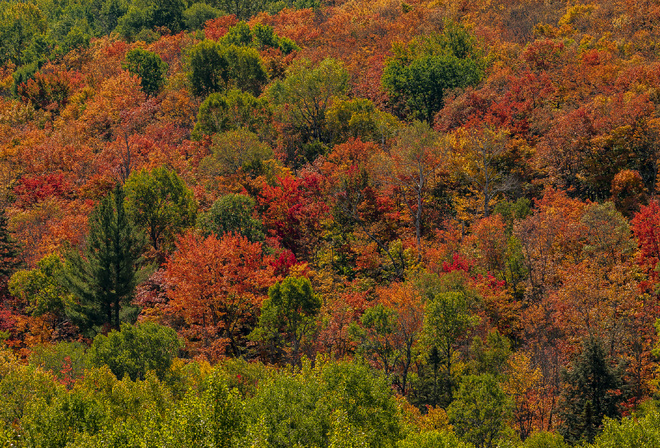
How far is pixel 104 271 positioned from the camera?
49188 millimetres

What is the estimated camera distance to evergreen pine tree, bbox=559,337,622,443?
37906mm

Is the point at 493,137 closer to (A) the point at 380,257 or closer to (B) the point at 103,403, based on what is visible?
(A) the point at 380,257

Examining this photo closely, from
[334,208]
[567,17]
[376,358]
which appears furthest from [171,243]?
[567,17]

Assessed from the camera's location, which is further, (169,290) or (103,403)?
(169,290)

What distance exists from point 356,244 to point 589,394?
2796 centimetres

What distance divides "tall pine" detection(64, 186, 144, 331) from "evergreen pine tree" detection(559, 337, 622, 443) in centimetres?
3509

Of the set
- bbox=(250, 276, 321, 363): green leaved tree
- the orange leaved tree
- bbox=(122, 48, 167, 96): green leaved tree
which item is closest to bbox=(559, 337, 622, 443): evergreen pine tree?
bbox=(250, 276, 321, 363): green leaved tree

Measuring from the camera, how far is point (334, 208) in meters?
63.5

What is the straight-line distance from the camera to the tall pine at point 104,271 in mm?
48750

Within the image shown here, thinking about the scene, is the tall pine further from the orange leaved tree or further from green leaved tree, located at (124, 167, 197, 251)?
green leaved tree, located at (124, 167, 197, 251)

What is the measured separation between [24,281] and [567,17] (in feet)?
274

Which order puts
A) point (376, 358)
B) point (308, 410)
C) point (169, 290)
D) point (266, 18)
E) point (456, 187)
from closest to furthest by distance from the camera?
point (308, 410)
point (376, 358)
point (169, 290)
point (456, 187)
point (266, 18)

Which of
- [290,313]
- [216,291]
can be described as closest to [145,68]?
[216,291]

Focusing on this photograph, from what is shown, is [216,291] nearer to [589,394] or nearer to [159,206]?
[159,206]
